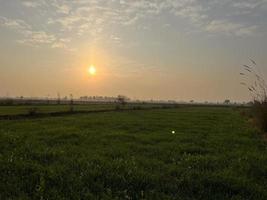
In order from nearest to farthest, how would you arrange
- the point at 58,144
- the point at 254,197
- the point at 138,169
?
the point at 254,197, the point at 138,169, the point at 58,144

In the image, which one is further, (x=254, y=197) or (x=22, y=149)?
(x=22, y=149)

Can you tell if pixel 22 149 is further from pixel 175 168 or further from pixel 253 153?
pixel 253 153

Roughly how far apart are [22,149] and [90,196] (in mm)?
6078

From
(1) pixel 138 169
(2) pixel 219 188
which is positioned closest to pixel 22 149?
(1) pixel 138 169

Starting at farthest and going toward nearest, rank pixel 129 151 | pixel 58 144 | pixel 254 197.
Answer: pixel 58 144 < pixel 129 151 < pixel 254 197

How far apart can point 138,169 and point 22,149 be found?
16.6 feet

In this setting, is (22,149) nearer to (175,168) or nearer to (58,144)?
(58,144)

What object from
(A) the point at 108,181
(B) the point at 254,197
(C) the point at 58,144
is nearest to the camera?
(B) the point at 254,197

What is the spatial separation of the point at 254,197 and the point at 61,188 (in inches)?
175

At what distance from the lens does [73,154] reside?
12633 millimetres

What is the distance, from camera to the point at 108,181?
9.30 m

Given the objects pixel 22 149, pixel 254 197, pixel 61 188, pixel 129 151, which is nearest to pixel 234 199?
pixel 254 197

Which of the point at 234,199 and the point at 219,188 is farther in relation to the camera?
the point at 219,188

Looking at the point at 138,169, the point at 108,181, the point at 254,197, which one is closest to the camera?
the point at 254,197
